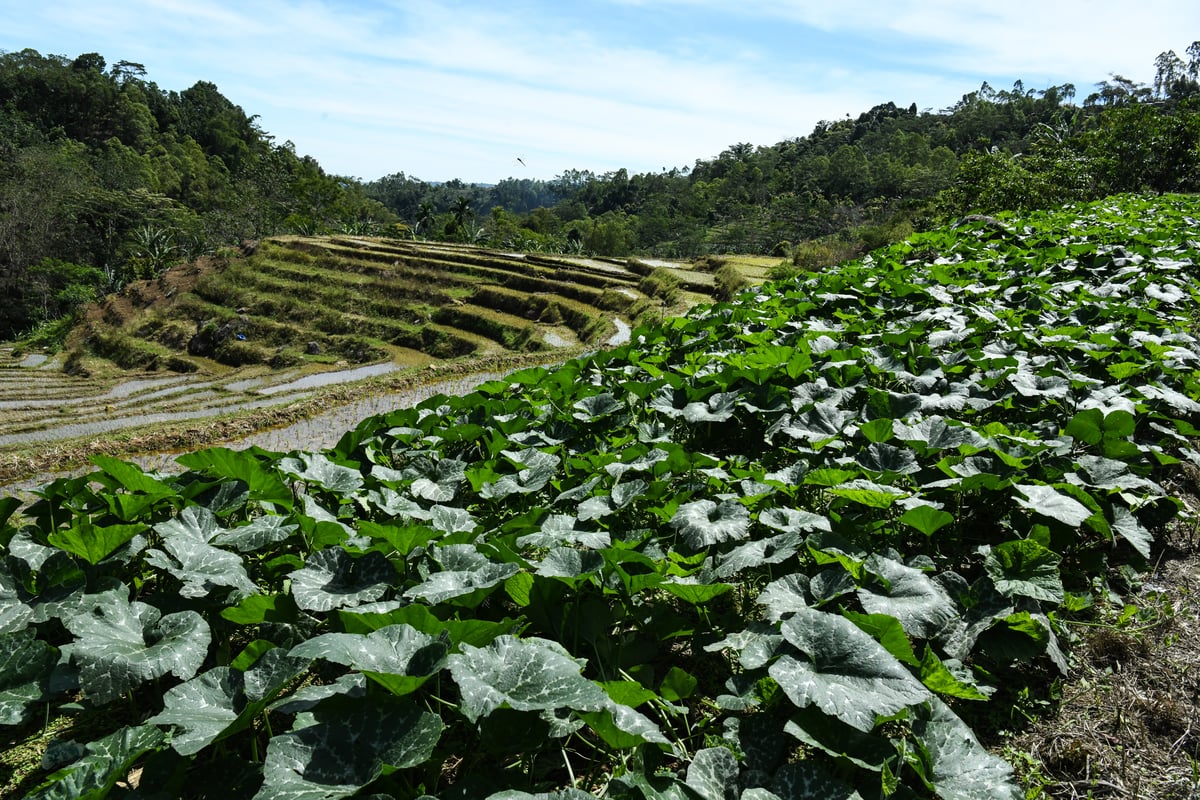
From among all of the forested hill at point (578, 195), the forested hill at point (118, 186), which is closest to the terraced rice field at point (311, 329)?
the forested hill at point (578, 195)

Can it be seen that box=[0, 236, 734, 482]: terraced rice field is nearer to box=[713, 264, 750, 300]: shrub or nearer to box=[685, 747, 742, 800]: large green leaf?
box=[713, 264, 750, 300]: shrub

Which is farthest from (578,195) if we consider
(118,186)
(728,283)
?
(728,283)

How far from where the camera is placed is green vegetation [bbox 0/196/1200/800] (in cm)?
165

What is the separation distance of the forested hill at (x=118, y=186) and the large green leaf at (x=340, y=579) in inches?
2155

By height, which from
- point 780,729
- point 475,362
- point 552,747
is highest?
point 780,729

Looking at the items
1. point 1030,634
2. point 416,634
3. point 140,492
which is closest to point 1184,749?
point 1030,634

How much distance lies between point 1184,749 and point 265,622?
2.73 meters

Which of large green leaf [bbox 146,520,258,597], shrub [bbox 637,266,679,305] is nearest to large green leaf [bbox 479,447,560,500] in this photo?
large green leaf [bbox 146,520,258,597]

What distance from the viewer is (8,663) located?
2.03 metres

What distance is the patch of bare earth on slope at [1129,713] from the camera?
1.85 meters

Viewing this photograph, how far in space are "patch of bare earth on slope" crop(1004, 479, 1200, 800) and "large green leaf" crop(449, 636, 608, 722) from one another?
1.26 m

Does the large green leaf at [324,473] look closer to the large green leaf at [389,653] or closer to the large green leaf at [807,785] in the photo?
the large green leaf at [389,653]

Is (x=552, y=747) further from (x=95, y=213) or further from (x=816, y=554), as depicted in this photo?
(x=95, y=213)

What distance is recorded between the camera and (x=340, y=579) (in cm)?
227
